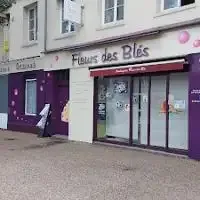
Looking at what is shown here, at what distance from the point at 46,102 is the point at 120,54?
188 inches

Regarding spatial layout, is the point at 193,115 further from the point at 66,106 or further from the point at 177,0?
the point at 66,106

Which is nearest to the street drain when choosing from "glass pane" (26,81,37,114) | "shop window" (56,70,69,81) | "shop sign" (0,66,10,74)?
"shop window" (56,70,69,81)

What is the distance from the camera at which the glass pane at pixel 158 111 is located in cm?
1246

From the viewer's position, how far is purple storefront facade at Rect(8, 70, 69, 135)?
16.9 meters

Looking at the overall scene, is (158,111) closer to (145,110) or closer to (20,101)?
(145,110)

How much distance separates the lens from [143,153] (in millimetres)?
12328

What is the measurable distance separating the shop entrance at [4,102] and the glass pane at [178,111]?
9.89m

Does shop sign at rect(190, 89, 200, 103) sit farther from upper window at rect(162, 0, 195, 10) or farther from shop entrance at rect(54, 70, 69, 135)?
shop entrance at rect(54, 70, 69, 135)

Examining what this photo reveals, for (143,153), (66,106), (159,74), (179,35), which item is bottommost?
(143,153)

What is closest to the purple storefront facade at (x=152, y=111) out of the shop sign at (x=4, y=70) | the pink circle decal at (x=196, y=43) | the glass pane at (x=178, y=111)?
the glass pane at (x=178, y=111)

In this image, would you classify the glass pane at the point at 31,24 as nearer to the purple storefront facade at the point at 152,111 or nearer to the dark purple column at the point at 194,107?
the purple storefront facade at the point at 152,111

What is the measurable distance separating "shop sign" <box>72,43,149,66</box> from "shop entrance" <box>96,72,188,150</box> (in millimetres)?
580

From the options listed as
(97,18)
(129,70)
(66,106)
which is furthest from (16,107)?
(129,70)

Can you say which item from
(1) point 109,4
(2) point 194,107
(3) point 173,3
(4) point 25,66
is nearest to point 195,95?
(2) point 194,107
